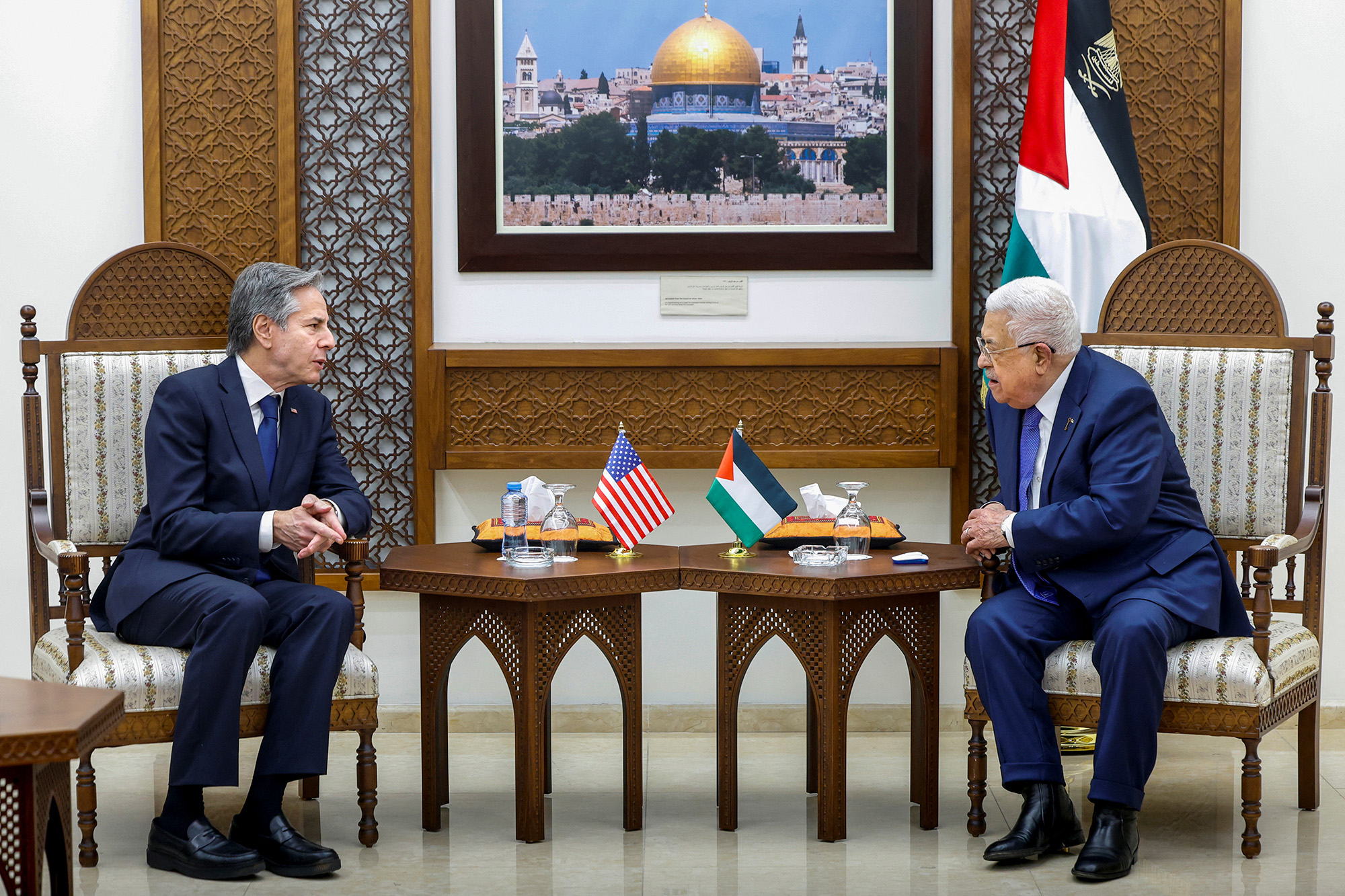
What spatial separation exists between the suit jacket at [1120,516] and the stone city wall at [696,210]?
4.01ft

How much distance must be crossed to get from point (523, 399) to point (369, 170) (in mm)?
905

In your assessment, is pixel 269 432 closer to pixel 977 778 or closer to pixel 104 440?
pixel 104 440

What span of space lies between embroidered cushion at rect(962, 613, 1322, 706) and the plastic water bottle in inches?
52.9

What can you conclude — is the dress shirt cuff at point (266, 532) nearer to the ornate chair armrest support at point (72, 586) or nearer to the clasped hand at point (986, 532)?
the ornate chair armrest support at point (72, 586)

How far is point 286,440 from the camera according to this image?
11.5 feet

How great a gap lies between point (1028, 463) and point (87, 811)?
96.9 inches

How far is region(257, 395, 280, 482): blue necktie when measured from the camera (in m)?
3.50

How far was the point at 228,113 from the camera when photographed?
169 inches

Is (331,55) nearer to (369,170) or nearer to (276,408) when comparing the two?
(369,170)

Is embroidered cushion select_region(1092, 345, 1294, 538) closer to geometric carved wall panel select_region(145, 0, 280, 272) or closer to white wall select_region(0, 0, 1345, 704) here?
white wall select_region(0, 0, 1345, 704)

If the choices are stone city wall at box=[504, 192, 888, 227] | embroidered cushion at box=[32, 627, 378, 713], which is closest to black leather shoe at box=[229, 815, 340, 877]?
embroidered cushion at box=[32, 627, 378, 713]

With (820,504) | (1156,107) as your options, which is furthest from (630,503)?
(1156,107)

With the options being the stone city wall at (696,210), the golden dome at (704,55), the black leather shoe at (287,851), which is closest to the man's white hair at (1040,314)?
the stone city wall at (696,210)

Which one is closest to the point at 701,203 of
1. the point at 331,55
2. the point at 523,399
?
the point at 523,399
